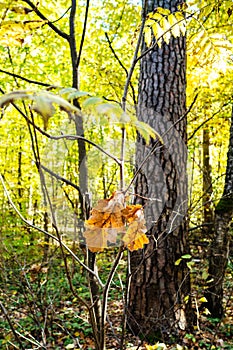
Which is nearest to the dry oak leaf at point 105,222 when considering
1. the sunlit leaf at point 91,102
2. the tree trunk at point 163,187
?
the sunlit leaf at point 91,102

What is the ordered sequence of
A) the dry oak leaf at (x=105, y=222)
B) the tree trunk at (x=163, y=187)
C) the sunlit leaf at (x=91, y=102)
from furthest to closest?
the tree trunk at (x=163, y=187) → the dry oak leaf at (x=105, y=222) → the sunlit leaf at (x=91, y=102)

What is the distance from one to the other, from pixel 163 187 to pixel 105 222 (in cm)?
209

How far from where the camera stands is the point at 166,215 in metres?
2.88

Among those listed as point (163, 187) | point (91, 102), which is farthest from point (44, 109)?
point (163, 187)

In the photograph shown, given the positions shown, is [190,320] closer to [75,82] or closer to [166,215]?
[166,215]

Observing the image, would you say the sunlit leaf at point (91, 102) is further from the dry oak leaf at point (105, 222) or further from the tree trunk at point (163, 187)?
the tree trunk at point (163, 187)

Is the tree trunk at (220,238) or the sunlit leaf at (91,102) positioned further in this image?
the tree trunk at (220,238)

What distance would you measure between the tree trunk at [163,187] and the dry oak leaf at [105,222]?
195 cm

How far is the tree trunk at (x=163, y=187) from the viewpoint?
A: 9.47 ft

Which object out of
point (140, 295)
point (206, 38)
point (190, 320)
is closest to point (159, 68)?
point (206, 38)

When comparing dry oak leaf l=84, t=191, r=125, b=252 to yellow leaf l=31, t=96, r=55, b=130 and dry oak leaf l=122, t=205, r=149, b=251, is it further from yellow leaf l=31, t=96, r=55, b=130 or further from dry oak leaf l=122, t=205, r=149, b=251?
yellow leaf l=31, t=96, r=55, b=130

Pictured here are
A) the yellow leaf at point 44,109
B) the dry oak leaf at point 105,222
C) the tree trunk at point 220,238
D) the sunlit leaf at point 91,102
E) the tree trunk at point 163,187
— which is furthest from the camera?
the tree trunk at point 220,238

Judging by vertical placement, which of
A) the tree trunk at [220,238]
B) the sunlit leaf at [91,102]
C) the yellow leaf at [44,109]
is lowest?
the tree trunk at [220,238]

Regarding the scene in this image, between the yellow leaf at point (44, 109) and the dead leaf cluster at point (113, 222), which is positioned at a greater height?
the yellow leaf at point (44, 109)
